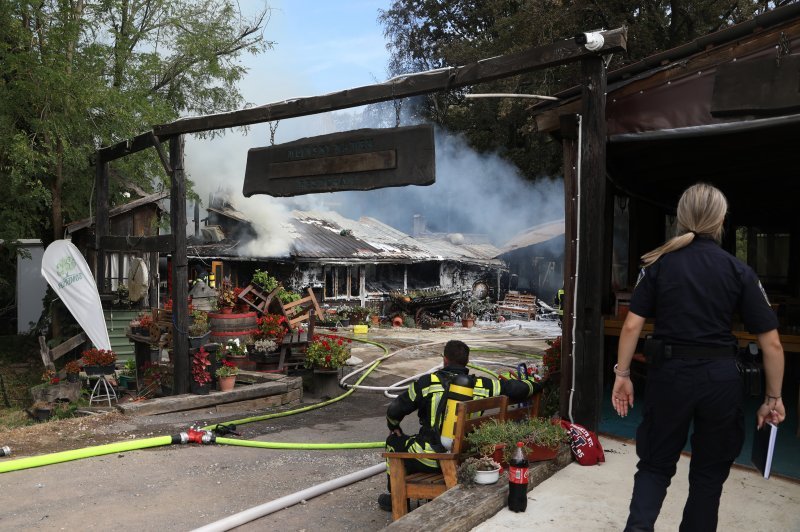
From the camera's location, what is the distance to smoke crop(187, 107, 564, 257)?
2483 centimetres

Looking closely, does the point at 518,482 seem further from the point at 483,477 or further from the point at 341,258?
the point at 341,258

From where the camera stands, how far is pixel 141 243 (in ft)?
34.7

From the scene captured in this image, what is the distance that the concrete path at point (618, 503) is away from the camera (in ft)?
13.0

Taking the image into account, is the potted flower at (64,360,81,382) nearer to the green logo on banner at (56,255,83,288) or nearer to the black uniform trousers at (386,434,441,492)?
the green logo on banner at (56,255,83,288)

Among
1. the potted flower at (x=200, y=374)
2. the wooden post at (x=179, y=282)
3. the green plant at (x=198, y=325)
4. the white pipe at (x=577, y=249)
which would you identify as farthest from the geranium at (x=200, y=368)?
the white pipe at (x=577, y=249)

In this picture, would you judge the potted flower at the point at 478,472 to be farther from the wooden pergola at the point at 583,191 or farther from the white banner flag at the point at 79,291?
the white banner flag at the point at 79,291

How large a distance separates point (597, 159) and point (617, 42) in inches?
37.6

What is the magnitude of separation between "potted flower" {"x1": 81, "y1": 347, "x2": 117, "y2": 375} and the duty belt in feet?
34.0

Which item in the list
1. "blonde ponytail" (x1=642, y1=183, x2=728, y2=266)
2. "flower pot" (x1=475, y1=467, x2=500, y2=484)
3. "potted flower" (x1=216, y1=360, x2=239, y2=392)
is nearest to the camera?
"blonde ponytail" (x1=642, y1=183, x2=728, y2=266)

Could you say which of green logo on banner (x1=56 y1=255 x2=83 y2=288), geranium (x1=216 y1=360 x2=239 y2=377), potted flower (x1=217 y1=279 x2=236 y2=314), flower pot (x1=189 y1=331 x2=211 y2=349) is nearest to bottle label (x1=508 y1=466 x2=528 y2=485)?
geranium (x1=216 y1=360 x2=239 y2=377)

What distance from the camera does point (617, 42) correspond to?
5.33m

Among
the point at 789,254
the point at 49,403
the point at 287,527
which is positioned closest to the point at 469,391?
the point at 287,527

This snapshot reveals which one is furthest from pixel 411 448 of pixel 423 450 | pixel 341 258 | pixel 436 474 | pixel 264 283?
pixel 341 258

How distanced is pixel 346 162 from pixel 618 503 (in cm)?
494
